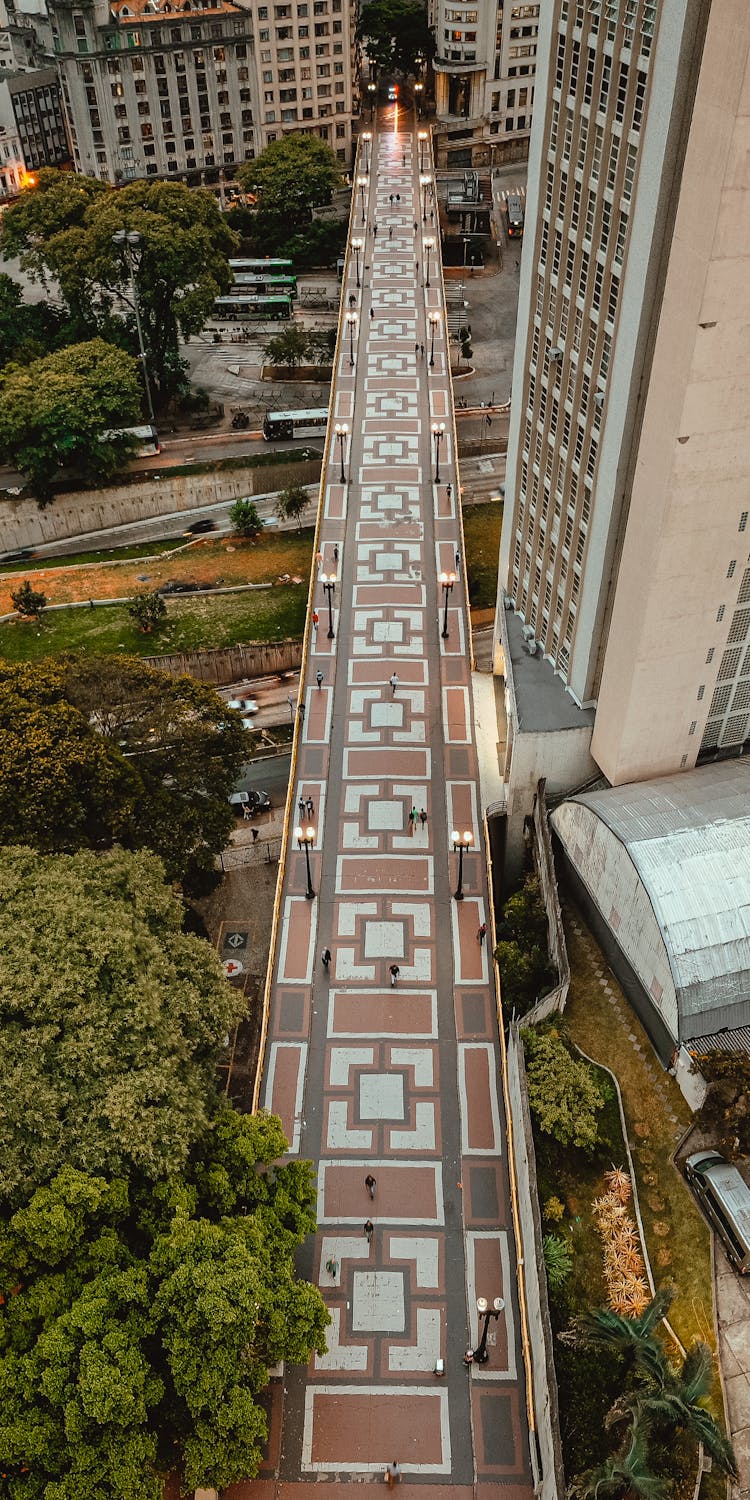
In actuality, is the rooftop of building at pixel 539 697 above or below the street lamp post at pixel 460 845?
above

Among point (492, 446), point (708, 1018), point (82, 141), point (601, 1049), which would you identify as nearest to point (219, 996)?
point (601, 1049)

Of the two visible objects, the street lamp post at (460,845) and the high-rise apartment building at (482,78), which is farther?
the high-rise apartment building at (482,78)

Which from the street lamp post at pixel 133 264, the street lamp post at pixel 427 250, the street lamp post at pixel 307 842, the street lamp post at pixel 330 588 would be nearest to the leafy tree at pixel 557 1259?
the street lamp post at pixel 307 842

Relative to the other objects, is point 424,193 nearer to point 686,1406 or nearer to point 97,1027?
point 97,1027

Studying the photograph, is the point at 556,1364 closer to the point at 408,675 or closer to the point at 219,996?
the point at 219,996

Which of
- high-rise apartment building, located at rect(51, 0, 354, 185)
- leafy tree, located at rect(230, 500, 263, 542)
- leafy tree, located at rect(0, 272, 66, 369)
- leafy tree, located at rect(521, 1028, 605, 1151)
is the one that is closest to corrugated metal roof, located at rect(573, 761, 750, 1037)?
leafy tree, located at rect(521, 1028, 605, 1151)

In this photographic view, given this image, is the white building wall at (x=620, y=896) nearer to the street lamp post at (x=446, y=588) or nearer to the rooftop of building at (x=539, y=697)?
the rooftop of building at (x=539, y=697)
